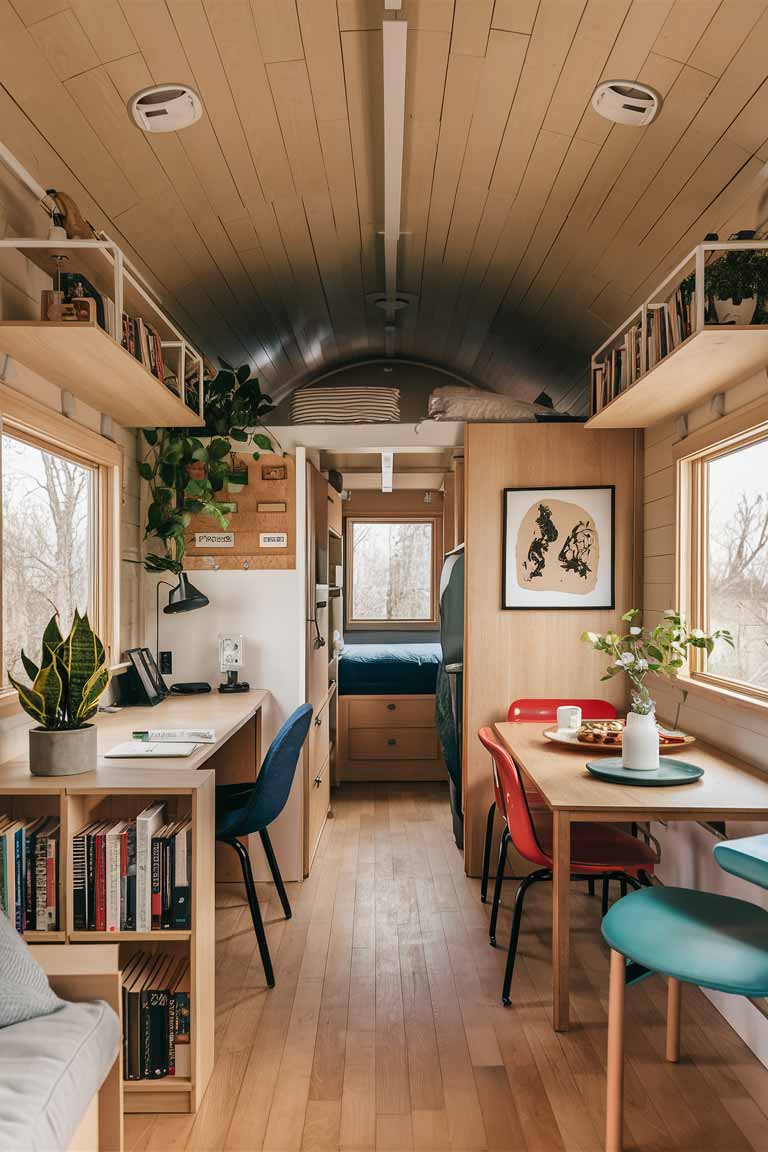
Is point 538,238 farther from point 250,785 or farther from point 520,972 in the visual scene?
point 520,972

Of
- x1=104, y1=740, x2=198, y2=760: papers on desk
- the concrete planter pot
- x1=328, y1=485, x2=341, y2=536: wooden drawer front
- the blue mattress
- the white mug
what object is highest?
x1=328, y1=485, x2=341, y2=536: wooden drawer front

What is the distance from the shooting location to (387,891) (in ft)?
11.9

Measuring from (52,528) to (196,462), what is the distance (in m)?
0.95

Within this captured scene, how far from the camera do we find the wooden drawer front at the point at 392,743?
551 cm

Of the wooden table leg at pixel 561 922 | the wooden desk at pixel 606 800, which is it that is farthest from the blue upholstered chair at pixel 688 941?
the wooden table leg at pixel 561 922

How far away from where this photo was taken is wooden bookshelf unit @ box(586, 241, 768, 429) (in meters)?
2.24

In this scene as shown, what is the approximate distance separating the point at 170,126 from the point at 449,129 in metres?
0.91

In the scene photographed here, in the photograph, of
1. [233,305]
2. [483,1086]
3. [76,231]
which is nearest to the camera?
[483,1086]

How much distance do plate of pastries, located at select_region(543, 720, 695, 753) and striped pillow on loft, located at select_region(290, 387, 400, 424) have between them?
1763mm

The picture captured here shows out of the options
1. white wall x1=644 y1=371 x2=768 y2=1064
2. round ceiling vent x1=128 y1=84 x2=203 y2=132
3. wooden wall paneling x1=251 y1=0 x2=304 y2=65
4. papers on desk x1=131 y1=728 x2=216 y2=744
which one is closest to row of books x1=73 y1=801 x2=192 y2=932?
papers on desk x1=131 y1=728 x2=216 y2=744

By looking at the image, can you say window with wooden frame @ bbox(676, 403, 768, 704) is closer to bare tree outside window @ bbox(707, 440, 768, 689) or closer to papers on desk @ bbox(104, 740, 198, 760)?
bare tree outside window @ bbox(707, 440, 768, 689)

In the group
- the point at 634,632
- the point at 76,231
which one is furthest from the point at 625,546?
the point at 76,231

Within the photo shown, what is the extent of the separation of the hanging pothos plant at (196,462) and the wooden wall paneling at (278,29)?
1473mm

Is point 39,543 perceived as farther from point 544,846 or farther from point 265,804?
point 544,846
